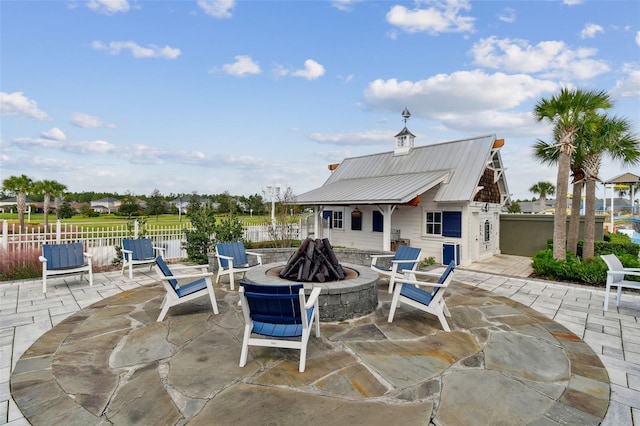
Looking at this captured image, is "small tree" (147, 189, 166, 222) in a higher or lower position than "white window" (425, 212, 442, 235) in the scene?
→ higher

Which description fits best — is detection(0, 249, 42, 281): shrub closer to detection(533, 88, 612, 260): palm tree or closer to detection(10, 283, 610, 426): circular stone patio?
detection(10, 283, 610, 426): circular stone patio

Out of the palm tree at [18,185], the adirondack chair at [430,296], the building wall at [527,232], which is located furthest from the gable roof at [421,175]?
the palm tree at [18,185]

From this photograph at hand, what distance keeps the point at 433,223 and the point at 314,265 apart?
26.4 ft

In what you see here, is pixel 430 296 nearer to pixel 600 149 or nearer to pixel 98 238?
pixel 600 149

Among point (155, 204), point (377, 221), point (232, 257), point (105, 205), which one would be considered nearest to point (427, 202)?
point (377, 221)

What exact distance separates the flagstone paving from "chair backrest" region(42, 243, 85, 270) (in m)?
1.50

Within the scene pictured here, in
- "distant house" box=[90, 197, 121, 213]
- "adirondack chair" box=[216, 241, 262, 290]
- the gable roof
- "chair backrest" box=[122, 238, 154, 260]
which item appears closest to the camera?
"adirondack chair" box=[216, 241, 262, 290]

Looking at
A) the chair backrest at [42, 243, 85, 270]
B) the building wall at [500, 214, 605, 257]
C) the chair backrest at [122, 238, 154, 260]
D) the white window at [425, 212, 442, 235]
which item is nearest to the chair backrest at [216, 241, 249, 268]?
the chair backrest at [122, 238, 154, 260]

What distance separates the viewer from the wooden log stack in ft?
16.3

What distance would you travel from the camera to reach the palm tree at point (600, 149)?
9102 millimetres

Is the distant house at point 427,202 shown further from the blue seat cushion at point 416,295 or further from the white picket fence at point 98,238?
the white picket fence at point 98,238

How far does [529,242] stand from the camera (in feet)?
43.6

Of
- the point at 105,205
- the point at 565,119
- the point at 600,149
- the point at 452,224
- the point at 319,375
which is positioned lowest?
the point at 319,375

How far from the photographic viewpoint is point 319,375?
295 centimetres
